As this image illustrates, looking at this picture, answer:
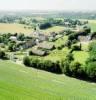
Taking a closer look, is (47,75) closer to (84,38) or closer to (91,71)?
(91,71)

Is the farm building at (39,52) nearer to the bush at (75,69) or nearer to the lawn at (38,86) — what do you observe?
the lawn at (38,86)

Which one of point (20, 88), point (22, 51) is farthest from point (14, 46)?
point (20, 88)

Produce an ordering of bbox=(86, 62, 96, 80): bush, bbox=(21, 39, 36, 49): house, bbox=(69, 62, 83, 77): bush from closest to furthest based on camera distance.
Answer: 1. bbox=(86, 62, 96, 80): bush
2. bbox=(69, 62, 83, 77): bush
3. bbox=(21, 39, 36, 49): house

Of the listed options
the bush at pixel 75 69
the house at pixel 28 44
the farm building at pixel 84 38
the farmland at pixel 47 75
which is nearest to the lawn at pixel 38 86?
the farmland at pixel 47 75

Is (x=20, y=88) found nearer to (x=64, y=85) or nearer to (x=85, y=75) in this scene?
(x=64, y=85)

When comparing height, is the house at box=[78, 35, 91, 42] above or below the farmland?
below

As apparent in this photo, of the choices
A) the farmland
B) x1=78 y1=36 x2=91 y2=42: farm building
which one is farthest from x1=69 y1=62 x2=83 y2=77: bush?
x1=78 y1=36 x2=91 y2=42: farm building

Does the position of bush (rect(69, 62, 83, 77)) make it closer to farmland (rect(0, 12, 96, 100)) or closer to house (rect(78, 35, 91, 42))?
farmland (rect(0, 12, 96, 100))

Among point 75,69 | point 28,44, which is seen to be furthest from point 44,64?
point 28,44
